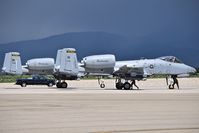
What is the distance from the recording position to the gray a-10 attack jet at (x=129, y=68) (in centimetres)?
3600

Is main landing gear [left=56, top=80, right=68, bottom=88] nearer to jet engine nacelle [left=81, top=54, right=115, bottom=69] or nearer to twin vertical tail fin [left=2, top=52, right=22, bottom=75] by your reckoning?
jet engine nacelle [left=81, top=54, right=115, bottom=69]

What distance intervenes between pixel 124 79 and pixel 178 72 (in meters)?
4.97

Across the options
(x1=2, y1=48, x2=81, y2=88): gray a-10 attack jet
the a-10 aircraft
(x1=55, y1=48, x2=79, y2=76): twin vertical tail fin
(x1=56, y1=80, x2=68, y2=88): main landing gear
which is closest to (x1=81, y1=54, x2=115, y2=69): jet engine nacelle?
the a-10 aircraft

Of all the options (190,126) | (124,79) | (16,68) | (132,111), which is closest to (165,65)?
(124,79)

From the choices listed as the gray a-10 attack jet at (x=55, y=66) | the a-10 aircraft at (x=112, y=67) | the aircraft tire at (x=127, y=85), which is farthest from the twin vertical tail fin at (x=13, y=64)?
the aircraft tire at (x=127, y=85)

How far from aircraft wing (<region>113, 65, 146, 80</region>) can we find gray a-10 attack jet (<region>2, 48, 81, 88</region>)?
381cm

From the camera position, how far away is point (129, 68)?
36.4 meters

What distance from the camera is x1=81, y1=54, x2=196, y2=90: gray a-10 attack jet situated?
36.0 m

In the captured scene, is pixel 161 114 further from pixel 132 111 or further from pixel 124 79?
pixel 124 79

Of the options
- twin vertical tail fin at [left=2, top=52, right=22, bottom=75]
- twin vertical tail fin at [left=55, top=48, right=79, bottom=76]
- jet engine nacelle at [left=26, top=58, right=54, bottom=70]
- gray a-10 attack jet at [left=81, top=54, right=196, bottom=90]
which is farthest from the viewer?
twin vertical tail fin at [left=2, top=52, right=22, bottom=75]

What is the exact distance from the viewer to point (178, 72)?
38312 mm

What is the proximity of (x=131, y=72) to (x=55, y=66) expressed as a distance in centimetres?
768

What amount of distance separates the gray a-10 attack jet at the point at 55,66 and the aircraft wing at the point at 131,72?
381 centimetres

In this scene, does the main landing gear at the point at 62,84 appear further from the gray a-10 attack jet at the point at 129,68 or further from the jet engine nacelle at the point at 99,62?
the jet engine nacelle at the point at 99,62
